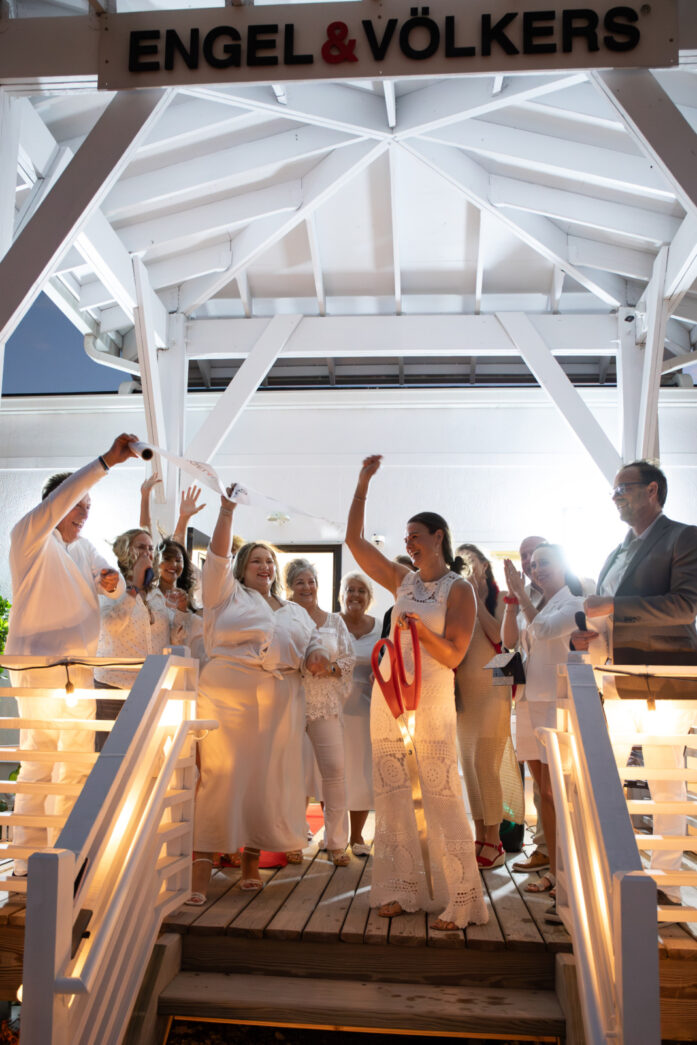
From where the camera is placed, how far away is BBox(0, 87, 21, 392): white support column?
456 cm

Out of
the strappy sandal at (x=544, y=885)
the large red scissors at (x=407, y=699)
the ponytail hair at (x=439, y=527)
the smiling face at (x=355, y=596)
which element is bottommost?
the strappy sandal at (x=544, y=885)

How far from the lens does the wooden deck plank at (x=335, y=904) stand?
3113 mm

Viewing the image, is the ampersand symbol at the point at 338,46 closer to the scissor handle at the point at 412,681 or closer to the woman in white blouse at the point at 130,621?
the woman in white blouse at the point at 130,621

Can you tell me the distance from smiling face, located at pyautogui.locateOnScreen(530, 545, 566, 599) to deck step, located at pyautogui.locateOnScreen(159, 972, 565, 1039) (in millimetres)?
1781

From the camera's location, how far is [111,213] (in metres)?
7.04

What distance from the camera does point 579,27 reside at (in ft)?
12.9

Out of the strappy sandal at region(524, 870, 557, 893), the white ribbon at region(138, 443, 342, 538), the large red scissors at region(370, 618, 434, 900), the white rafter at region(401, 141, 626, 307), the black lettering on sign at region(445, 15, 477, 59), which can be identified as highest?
the white rafter at region(401, 141, 626, 307)

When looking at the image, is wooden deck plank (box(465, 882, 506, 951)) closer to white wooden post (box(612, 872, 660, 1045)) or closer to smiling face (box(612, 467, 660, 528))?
white wooden post (box(612, 872, 660, 1045))

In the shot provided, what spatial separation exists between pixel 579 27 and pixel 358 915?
156 inches

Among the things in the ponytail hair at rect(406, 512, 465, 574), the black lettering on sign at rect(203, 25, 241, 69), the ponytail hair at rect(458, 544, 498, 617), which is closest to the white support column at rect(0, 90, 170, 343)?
the black lettering on sign at rect(203, 25, 241, 69)

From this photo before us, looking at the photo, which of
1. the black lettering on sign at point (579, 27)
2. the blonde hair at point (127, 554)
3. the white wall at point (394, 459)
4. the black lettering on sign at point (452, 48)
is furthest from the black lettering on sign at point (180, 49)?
the white wall at point (394, 459)

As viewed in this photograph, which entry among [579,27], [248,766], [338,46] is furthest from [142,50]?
[248,766]

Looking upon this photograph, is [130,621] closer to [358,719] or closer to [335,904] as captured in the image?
[358,719]

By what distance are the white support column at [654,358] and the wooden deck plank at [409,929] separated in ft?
16.5
